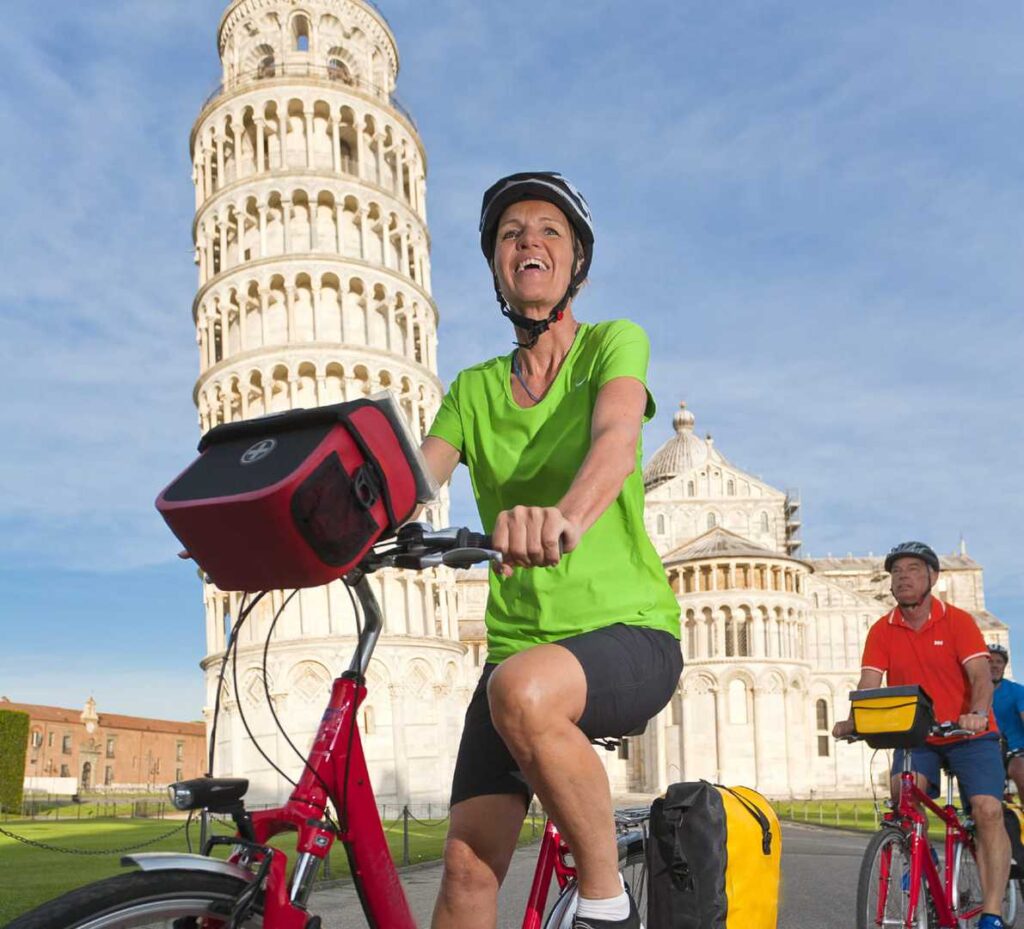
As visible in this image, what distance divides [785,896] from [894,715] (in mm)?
5461

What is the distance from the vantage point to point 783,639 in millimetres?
63094

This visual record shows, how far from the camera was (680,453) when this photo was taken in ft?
273

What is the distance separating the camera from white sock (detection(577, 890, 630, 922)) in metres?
2.30

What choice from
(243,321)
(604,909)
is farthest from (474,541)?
(243,321)

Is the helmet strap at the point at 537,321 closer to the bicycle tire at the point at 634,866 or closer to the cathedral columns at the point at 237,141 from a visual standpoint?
the bicycle tire at the point at 634,866

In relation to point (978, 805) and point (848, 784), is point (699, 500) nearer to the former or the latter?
point (848, 784)

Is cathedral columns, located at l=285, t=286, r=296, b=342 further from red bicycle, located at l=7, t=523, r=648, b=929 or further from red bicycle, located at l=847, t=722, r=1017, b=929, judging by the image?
red bicycle, located at l=7, t=523, r=648, b=929

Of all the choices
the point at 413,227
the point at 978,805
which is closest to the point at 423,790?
the point at 413,227

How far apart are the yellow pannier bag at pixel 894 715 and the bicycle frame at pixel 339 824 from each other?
3721 mm

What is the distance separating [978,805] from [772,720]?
58269 millimetres

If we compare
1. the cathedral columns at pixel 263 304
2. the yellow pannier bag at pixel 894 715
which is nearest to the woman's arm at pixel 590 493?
the yellow pannier bag at pixel 894 715

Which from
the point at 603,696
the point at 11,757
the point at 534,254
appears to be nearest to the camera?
the point at 603,696

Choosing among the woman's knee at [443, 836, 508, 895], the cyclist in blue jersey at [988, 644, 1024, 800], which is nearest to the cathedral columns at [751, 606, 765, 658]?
the cyclist in blue jersey at [988, 644, 1024, 800]

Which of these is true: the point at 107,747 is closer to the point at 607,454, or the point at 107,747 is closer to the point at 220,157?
the point at 220,157
